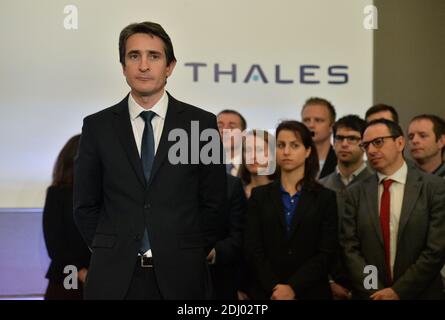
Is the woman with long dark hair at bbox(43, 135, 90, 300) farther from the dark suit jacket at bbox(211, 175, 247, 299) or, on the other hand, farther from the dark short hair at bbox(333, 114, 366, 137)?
the dark short hair at bbox(333, 114, 366, 137)

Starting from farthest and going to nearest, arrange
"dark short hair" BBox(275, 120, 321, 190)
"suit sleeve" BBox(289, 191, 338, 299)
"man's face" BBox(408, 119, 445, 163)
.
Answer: "man's face" BBox(408, 119, 445, 163) → "dark short hair" BBox(275, 120, 321, 190) → "suit sleeve" BBox(289, 191, 338, 299)

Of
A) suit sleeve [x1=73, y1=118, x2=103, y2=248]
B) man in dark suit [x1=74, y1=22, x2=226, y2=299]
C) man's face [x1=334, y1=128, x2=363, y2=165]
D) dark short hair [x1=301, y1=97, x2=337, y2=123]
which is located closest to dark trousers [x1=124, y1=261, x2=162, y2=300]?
man in dark suit [x1=74, y1=22, x2=226, y2=299]

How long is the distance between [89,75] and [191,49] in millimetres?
697

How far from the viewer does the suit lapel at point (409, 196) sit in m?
3.53

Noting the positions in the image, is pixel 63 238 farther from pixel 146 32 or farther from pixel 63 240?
pixel 146 32

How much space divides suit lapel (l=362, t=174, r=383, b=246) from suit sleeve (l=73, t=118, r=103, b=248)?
1545mm

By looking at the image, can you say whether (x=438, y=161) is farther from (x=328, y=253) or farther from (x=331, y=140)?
(x=328, y=253)

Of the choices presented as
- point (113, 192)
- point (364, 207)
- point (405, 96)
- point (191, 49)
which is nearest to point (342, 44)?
point (405, 96)

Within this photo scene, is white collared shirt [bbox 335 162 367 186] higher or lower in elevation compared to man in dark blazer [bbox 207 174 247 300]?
higher

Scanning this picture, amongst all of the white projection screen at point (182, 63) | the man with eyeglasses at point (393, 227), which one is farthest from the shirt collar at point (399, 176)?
the white projection screen at point (182, 63)

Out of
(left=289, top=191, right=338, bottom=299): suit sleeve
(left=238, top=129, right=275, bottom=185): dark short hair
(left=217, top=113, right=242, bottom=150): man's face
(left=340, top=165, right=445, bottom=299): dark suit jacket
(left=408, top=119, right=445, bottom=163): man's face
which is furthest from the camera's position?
(left=408, top=119, right=445, bottom=163): man's face

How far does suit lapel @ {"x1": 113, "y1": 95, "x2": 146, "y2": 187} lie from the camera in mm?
2541

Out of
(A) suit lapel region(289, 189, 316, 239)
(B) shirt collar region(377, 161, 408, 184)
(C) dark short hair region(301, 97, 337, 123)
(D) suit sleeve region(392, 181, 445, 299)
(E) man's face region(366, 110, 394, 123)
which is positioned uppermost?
(C) dark short hair region(301, 97, 337, 123)

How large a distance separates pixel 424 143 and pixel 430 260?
0.99 meters
